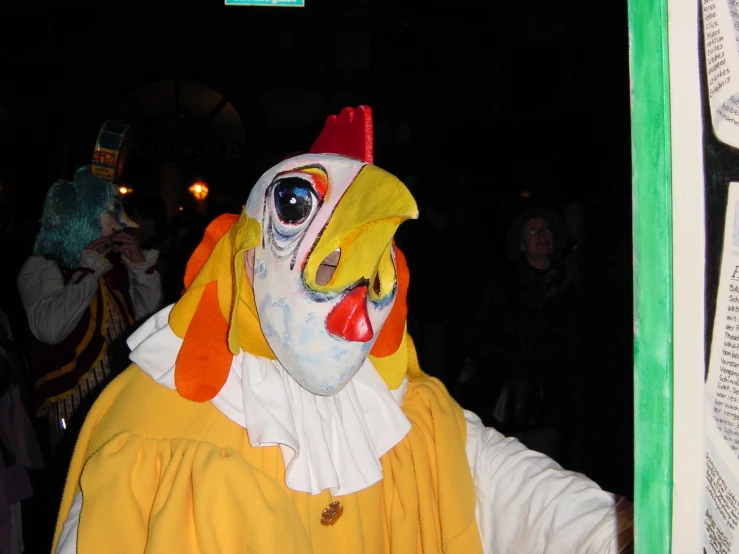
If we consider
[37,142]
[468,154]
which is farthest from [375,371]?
[37,142]

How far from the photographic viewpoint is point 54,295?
2826 mm

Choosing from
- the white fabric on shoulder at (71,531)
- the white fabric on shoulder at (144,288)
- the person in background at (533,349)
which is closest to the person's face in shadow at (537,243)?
the person in background at (533,349)

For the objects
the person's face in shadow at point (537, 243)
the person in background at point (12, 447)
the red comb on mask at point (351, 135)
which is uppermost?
the red comb on mask at point (351, 135)

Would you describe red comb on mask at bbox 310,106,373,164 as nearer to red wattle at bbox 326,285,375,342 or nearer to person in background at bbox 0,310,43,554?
red wattle at bbox 326,285,375,342

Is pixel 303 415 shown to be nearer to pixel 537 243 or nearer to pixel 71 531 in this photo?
pixel 71 531

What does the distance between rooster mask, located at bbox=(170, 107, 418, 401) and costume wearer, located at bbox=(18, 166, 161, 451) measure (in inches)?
66.8

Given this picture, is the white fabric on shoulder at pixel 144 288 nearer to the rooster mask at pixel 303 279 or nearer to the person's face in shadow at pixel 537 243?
the person's face in shadow at pixel 537 243

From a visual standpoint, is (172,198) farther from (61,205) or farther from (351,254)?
(351,254)

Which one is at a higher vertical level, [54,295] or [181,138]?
[181,138]

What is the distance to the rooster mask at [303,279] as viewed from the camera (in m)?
1.21

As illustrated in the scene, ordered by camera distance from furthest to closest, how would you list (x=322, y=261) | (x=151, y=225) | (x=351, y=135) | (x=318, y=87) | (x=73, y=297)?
(x=318, y=87), (x=151, y=225), (x=73, y=297), (x=351, y=135), (x=322, y=261)

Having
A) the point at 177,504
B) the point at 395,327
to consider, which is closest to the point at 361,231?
the point at 395,327

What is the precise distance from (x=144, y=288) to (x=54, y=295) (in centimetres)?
48

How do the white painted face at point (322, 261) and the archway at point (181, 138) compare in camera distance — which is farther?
the archway at point (181, 138)
